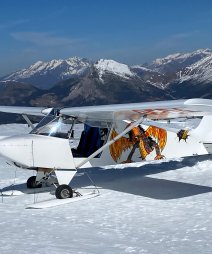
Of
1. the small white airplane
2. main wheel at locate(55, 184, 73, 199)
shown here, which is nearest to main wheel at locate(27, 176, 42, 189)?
the small white airplane

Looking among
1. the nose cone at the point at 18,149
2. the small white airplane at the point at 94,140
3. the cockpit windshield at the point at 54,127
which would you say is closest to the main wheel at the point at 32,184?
the small white airplane at the point at 94,140

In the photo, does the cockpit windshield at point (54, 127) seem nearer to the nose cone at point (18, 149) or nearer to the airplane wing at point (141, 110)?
the airplane wing at point (141, 110)

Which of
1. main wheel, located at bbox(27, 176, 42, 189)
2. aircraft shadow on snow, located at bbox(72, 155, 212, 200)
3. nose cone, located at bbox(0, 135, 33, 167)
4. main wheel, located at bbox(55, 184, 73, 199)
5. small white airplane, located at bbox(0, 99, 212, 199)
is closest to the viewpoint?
nose cone, located at bbox(0, 135, 33, 167)

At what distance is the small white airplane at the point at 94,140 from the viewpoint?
8.85m

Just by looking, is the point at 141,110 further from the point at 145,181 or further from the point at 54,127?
the point at 145,181

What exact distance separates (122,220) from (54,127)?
2.75 meters

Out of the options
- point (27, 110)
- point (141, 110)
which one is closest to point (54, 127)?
point (141, 110)

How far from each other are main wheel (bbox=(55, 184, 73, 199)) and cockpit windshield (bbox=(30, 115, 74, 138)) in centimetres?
104

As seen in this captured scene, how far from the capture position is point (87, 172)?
12906mm

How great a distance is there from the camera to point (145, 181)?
11.4 meters

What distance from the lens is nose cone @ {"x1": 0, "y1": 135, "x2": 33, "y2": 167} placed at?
28.4ft

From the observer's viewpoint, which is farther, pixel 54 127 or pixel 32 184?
pixel 32 184

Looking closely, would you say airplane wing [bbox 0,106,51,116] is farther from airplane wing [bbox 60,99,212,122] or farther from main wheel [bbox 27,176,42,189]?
airplane wing [bbox 60,99,212,122]

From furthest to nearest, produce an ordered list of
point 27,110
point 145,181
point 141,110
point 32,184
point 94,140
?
1. point 27,110
2. point 145,181
3. point 32,184
4. point 94,140
5. point 141,110
